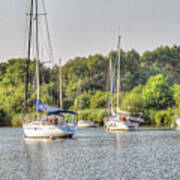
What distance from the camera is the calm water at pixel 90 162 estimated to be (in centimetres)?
2900

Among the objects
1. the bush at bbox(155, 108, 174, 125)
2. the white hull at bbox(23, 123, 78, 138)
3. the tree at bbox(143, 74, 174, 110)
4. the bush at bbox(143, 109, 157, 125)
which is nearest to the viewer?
the white hull at bbox(23, 123, 78, 138)

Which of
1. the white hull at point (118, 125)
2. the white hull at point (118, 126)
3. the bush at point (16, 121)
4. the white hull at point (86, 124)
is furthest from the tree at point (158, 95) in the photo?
the white hull at point (118, 126)

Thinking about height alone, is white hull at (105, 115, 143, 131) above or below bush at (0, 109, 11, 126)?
below

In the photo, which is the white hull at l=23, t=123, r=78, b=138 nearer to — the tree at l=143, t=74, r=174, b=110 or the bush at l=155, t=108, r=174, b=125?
the bush at l=155, t=108, r=174, b=125

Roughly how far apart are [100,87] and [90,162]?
105677 millimetres

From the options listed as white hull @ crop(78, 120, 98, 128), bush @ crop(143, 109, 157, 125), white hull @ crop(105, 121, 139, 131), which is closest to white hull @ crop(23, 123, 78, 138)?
white hull @ crop(105, 121, 139, 131)

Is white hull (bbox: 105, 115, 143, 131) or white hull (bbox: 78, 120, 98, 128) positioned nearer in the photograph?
white hull (bbox: 105, 115, 143, 131)

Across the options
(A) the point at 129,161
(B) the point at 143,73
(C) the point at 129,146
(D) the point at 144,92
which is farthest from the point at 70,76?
(A) the point at 129,161

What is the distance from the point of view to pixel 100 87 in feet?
461

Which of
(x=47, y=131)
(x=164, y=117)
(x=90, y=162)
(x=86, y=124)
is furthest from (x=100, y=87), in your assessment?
(x=90, y=162)

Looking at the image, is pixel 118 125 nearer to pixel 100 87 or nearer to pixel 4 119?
pixel 4 119

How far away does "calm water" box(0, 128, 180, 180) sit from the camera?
29000mm

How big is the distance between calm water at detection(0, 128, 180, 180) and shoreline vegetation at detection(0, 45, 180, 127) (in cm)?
4127

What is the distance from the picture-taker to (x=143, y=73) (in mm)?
140000
